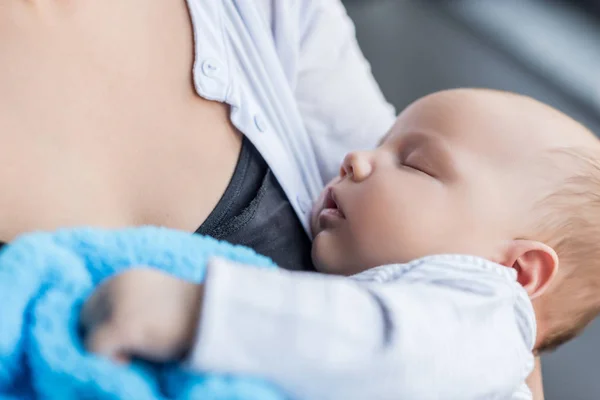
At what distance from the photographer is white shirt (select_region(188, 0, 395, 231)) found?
73cm

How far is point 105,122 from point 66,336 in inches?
10.9

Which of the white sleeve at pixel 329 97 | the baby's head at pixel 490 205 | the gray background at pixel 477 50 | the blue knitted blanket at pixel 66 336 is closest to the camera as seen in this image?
the blue knitted blanket at pixel 66 336

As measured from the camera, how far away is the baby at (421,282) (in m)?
0.41

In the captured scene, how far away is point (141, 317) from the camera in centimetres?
40

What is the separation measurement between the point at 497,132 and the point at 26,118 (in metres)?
0.50

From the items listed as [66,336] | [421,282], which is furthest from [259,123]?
[66,336]

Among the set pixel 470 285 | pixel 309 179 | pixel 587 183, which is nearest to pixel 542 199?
pixel 587 183

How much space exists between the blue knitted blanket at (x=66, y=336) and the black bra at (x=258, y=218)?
0.18 metres

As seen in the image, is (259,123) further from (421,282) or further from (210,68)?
(421,282)

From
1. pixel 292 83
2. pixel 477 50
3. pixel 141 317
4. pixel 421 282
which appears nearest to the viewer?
pixel 141 317

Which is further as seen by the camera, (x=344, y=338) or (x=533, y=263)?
(x=533, y=263)

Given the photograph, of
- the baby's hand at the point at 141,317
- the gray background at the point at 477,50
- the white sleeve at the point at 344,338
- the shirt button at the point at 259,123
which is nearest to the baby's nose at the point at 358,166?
the shirt button at the point at 259,123

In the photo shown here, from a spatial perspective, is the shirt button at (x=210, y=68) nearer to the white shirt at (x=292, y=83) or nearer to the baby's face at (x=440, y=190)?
the white shirt at (x=292, y=83)

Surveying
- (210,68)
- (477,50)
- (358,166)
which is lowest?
(477,50)
